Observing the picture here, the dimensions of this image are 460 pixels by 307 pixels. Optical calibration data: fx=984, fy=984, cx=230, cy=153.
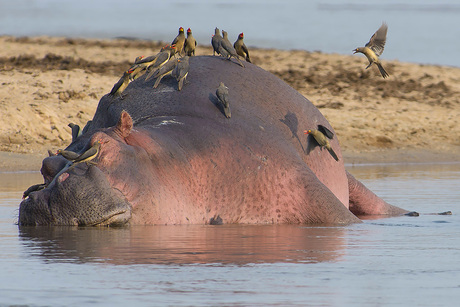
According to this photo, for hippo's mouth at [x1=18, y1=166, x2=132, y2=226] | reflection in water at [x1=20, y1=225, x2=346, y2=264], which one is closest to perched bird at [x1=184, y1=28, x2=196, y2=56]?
reflection in water at [x1=20, y1=225, x2=346, y2=264]

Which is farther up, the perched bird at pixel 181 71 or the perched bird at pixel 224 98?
the perched bird at pixel 181 71

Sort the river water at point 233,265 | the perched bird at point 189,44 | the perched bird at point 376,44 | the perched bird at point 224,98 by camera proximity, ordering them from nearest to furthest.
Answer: the river water at point 233,265, the perched bird at point 224,98, the perched bird at point 189,44, the perched bird at point 376,44

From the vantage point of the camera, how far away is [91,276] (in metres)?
5.21

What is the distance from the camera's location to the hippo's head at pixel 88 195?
6824mm

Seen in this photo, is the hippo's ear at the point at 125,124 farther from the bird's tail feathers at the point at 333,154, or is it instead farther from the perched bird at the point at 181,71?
the bird's tail feathers at the point at 333,154

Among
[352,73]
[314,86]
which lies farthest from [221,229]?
[352,73]

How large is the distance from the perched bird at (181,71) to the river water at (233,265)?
1.71 m

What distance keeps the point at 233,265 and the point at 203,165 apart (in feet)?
7.39

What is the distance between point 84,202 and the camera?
22.4 feet

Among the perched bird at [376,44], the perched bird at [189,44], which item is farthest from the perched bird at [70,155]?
the perched bird at [376,44]

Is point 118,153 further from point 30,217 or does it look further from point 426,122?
point 426,122

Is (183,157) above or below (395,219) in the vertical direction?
above

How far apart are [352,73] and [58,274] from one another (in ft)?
76.8

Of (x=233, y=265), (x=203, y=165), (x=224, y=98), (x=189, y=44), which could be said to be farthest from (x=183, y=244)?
(x=189, y=44)
